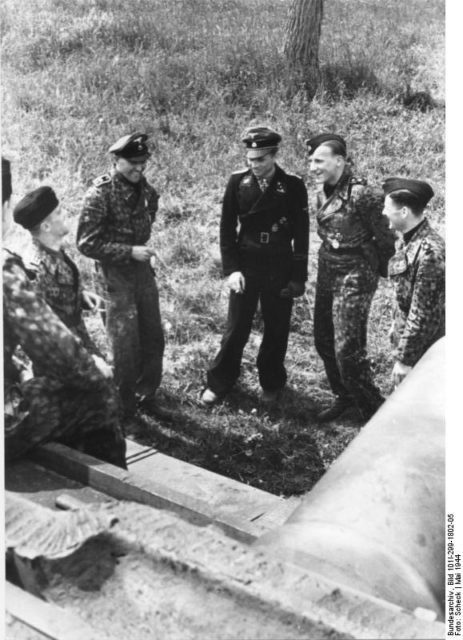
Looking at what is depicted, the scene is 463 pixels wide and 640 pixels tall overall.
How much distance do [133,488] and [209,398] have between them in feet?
7.88

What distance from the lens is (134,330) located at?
4.83 metres

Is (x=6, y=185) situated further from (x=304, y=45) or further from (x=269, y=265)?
(x=304, y=45)

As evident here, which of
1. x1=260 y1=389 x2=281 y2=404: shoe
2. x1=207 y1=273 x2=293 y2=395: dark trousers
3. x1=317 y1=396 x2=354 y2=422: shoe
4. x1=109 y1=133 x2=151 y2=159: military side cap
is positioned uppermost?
x1=109 y1=133 x2=151 y2=159: military side cap

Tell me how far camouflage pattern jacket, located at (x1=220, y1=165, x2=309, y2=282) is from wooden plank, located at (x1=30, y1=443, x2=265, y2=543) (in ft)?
7.35

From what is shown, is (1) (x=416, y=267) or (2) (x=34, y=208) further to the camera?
(1) (x=416, y=267)

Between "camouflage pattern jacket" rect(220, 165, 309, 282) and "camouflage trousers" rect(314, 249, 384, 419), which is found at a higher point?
"camouflage pattern jacket" rect(220, 165, 309, 282)

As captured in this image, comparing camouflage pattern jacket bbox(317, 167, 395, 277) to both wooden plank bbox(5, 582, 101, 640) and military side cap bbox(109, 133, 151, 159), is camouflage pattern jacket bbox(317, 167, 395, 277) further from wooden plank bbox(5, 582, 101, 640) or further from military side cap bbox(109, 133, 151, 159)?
wooden plank bbox(5, 582, 101, 640)

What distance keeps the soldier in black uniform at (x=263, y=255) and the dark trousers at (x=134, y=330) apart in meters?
0.40

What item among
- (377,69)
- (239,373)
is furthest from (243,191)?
(377,69)

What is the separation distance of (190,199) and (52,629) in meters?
5.25

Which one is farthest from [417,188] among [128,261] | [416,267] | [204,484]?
[204,484]

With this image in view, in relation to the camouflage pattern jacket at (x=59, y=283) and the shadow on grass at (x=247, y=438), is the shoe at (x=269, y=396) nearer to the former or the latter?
the shadow on grass at (x=247, y=438)

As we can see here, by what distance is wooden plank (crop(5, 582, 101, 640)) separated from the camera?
5.76ft

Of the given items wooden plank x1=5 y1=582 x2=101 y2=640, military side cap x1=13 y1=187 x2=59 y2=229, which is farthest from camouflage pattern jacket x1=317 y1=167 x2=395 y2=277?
wooden plank x1=5 y1=582 x2=101 y2=640
